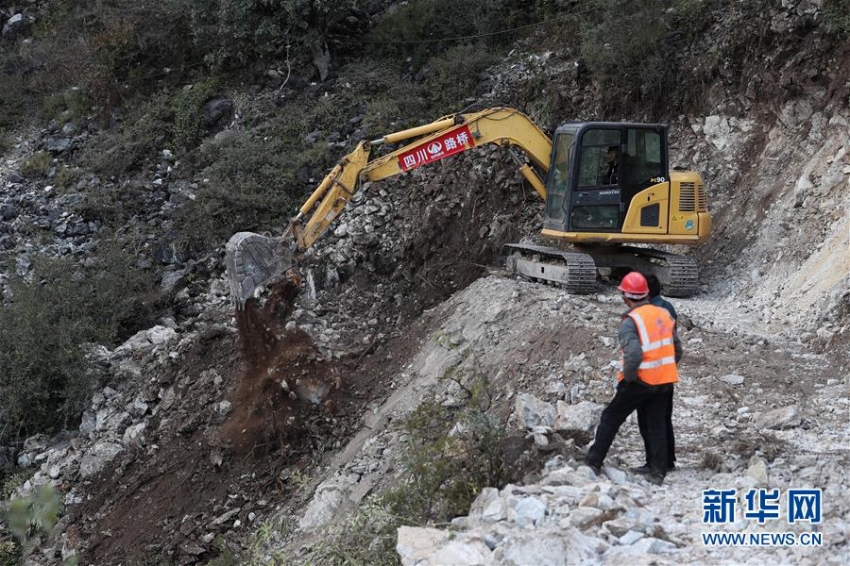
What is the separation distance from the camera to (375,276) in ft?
40.5

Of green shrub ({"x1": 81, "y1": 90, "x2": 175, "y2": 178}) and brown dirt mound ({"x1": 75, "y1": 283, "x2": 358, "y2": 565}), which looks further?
green shrub ({"x1": 81, "y1": 90, "x2": 175, "y2": 178})

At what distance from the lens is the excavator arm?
9047 millimetres

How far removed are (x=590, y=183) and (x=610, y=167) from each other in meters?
0.31

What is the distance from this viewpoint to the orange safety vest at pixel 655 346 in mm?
5477

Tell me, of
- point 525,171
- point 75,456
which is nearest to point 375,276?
point 525,171

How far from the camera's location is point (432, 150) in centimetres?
Answer: 1000

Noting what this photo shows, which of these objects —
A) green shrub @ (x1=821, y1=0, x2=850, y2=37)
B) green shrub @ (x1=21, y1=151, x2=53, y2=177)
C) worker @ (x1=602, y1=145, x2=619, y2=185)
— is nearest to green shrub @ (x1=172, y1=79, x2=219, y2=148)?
green shrub @ (x1=21, y1=151, x2=53, y2=177)

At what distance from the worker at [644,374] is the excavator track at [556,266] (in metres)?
4.34

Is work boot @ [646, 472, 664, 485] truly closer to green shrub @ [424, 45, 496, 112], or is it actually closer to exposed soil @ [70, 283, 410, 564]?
exposed soil @ [70, 283, 410, 564]

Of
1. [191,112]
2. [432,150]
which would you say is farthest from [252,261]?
[191,112]

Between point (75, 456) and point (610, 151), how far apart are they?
705cm

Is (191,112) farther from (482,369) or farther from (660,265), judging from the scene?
(482,369)

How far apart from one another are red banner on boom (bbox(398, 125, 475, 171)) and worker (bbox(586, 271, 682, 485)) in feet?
15.5

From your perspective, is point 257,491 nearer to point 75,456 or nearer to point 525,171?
point 75,456
